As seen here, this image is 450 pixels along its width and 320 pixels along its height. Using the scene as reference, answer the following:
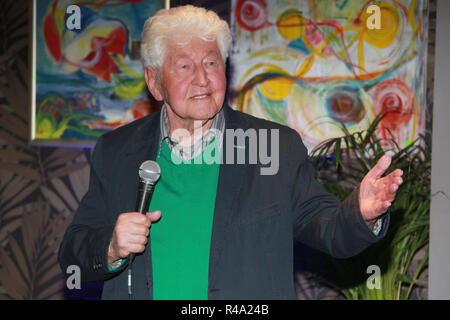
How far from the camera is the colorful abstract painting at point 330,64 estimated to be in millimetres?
2938

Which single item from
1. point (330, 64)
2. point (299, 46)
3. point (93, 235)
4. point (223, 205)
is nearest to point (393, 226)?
point (330, 64)

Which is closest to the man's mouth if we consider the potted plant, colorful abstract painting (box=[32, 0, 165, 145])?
the potted plant

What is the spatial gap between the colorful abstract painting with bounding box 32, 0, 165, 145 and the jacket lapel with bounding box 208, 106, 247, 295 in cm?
178

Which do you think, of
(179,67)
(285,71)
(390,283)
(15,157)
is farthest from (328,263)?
(15,157)

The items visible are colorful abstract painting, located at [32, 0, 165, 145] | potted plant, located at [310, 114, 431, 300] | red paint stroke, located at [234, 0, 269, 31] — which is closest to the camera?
potted plant, located at [310, 114, 431, 300]

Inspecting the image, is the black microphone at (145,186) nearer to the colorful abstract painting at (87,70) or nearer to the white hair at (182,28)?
the white hair at (182,28)

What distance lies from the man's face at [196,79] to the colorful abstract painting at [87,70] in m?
1.66

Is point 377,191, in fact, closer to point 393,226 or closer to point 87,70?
point 393,226

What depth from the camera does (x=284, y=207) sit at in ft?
4.83

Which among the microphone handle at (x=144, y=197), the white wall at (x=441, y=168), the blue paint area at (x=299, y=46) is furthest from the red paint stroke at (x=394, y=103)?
the microphone handle at (x=144, y=197)

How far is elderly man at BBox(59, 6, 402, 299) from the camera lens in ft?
4.70

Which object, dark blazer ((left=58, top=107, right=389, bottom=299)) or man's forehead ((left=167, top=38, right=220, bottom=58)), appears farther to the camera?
man's forehead ((left=167, top=38, right=220, bottom=58))

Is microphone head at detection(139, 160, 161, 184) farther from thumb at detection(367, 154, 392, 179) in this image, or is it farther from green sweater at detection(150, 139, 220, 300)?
thumb at detection(367, 154, 392, 179)
